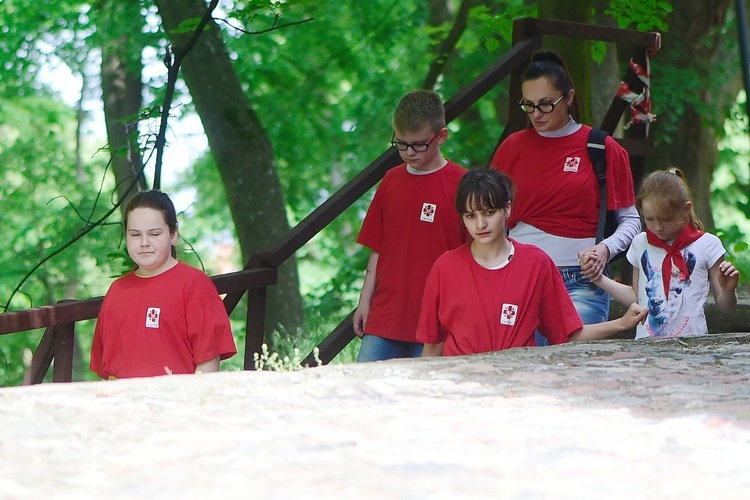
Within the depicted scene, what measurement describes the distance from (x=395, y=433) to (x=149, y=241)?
2006mm

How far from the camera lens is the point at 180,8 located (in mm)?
8500

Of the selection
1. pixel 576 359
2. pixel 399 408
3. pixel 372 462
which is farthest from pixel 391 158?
pixel 372 462

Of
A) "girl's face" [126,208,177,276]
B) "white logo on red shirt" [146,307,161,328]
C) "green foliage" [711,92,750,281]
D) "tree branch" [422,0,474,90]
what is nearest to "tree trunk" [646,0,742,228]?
"green foliage" [711,92,750,281]

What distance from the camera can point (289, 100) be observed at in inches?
531

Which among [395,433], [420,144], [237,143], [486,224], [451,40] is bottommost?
[395,433]

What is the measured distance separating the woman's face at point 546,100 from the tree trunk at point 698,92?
19.5 ft

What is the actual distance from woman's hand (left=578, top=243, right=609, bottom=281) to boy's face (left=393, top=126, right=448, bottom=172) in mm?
828

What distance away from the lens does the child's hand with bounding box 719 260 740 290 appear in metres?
Result: 4.36

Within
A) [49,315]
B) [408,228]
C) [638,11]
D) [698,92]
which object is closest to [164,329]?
[49,315]

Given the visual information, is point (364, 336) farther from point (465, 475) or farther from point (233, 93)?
point (233, 93)

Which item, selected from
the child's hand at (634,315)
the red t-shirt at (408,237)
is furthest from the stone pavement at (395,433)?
the red t-shirt at (408,237)

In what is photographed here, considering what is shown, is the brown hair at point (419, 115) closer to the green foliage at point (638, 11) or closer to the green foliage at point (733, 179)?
the green foliage at point (638, 11)

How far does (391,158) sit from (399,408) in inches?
121

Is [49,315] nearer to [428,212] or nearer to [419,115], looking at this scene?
[428,212]
